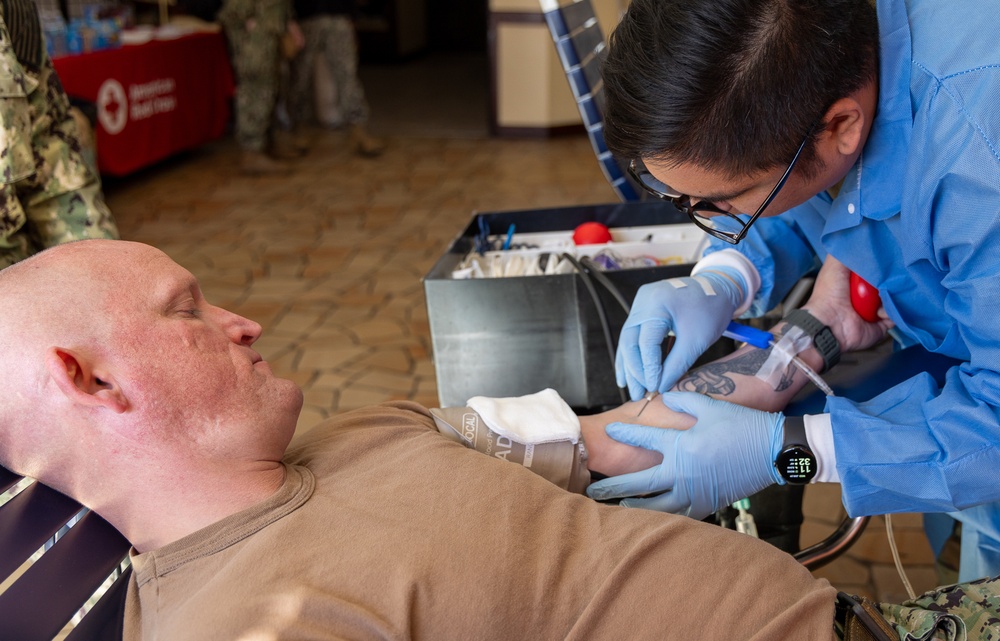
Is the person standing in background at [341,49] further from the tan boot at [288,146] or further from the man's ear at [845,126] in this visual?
the man's ear at [845,126]

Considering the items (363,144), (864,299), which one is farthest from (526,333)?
(363,144)

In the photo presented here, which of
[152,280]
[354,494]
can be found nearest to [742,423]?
[354,494]

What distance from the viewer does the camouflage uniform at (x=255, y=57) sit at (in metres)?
5.32

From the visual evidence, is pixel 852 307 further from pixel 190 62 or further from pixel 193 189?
pixel 190 62

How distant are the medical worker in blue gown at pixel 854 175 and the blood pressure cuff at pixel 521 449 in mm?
45

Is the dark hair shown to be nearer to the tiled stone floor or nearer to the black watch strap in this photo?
the black watch strap

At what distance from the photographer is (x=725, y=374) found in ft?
4.61

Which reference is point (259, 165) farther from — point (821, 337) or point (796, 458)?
point (796, 458)

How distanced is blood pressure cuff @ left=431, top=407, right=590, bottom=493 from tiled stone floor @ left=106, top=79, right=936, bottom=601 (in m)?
1.13

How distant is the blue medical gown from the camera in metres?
1.02

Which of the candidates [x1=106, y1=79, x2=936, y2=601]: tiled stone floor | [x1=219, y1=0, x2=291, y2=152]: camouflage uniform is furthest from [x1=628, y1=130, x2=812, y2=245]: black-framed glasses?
[x1=219, y1=0, x2=291, y2=152]: camouflage uniform

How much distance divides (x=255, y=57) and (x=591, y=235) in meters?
4.28

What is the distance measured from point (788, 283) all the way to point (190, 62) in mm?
5351

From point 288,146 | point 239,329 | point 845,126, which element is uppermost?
point 845,126
